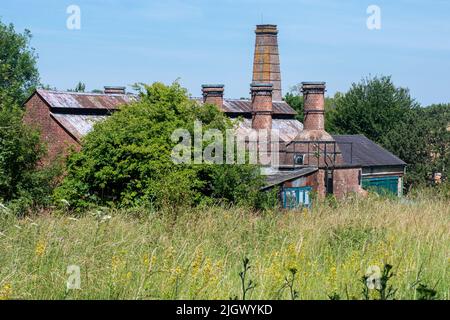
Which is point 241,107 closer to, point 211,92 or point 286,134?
point 286,134

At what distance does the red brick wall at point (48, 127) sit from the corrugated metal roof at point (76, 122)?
0.24m

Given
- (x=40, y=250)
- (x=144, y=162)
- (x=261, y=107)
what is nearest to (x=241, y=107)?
(x=261, y=107)

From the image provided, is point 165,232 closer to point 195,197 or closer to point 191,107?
point 195,197

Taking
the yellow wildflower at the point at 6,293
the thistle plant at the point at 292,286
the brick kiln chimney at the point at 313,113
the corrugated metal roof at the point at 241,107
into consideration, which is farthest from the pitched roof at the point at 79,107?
the yellow wildflower at the point at 6,293

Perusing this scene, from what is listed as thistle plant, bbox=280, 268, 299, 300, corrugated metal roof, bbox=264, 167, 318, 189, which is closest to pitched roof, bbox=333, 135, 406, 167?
corrugated metal roof, bbox=264, 167, 318, 189

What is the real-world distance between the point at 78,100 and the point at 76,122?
1.50 meters

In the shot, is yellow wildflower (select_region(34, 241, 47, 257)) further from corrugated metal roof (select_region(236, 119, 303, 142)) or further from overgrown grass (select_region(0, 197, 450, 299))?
corrugated metal roof (select_region(236, 119, 303, 142))

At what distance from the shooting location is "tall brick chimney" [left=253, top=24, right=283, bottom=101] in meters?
50.8

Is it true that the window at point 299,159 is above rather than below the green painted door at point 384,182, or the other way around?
above

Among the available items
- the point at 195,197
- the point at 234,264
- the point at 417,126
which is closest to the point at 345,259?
the point at 234,264

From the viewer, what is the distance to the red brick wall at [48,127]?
121 ft

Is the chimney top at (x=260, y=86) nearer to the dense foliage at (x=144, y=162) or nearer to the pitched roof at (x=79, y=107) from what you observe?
the pitched roof at (x=79, y=107)

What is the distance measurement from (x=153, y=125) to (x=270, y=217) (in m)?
19.5
